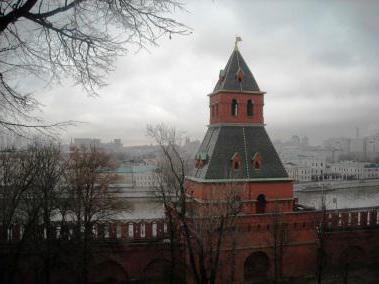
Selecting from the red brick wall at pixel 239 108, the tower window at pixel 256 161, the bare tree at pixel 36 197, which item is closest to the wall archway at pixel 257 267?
the tower window at pixel 256 161

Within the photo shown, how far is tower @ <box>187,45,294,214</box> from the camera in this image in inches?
671

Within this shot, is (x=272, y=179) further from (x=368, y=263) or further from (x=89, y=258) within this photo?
(x=89, y=258)

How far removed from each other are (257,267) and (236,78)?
833cm

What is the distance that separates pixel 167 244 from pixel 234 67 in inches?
333

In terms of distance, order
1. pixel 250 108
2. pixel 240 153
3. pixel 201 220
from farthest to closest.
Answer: pixel 250 108, pixel 240 153, pixel 201 220

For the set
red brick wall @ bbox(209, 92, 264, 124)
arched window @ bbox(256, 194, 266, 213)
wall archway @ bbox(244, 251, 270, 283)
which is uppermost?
red brick wall @ bbox(209, 92, 264, 124)

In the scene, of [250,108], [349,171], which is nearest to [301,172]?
[349,171]

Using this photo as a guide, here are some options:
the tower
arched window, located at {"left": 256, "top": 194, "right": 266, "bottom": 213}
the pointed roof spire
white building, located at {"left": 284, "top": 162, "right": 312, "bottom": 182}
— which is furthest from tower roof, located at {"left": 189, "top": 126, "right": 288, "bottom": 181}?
white building, located at {"left": 284, "top": 162, "right": 312, "bottom": 182}

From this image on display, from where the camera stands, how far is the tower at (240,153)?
1704 centimetres

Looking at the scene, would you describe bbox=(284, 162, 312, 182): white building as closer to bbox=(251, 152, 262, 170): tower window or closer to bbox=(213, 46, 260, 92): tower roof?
bbox=(213, 46, 260, 92): tower roof

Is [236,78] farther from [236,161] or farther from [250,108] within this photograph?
[236,161]

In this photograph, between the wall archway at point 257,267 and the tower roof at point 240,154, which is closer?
the wall archway at point 257,267

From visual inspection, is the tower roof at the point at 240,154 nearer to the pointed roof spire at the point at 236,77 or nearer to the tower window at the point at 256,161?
the tower window at the point at 256,161

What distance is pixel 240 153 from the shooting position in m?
17.7
